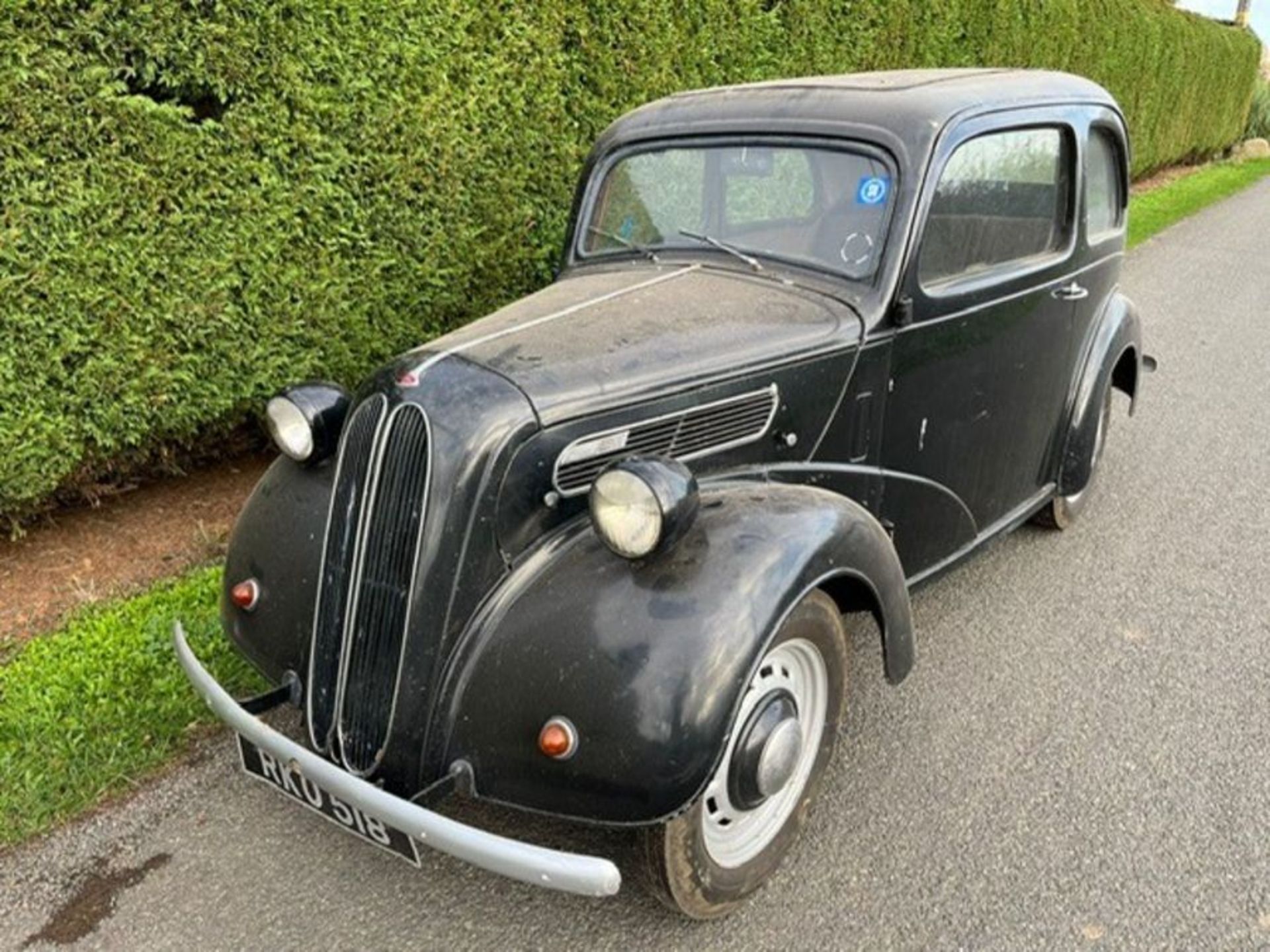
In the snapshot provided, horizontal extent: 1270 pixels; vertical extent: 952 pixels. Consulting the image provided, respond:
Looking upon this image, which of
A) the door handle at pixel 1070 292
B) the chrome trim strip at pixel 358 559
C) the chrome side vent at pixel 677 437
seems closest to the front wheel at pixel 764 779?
the chrome side vent at pixel 677 437

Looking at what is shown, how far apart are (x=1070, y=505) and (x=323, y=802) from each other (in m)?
3.35

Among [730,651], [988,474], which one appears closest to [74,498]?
[730,651]

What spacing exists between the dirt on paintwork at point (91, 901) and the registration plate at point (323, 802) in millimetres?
472

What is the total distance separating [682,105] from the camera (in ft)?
11.3

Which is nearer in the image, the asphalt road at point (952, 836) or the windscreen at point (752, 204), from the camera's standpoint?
the asphalt road at point (952, 836)

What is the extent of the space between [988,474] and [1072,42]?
1101cm

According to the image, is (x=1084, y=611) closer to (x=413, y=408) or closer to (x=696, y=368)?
(x=696, y=368)

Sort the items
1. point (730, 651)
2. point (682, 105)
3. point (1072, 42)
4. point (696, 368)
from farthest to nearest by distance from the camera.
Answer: point (1072, 42)
point (682, 105)
point (696, 368)
point (730, 651)

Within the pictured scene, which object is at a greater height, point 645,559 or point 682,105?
point 682,105

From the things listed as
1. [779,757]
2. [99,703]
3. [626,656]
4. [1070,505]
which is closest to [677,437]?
[626,656]

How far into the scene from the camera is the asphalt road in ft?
7.59

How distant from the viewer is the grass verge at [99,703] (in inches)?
107

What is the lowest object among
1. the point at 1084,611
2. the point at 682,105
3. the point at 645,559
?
the point at 1084,611

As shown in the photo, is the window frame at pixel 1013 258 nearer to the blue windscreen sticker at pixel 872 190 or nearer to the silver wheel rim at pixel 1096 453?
the blue windscreen sticker at pixel 872 190
